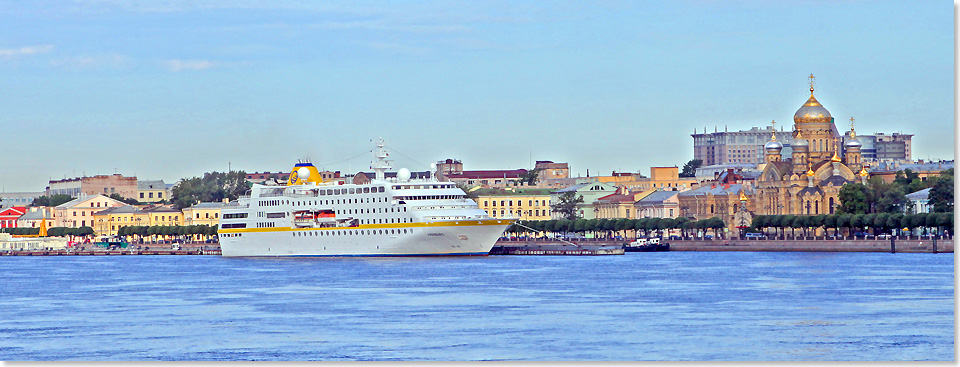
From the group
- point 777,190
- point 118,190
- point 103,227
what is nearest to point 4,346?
point 777,190

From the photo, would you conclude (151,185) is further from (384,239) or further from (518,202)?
(384,239)

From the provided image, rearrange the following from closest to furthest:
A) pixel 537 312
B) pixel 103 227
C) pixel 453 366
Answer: pixel 453 366
pixel 537 312
pixel 103 227

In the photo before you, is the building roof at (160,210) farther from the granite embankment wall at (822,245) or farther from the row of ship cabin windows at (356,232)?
the row of ship cabin windows at (356,232)

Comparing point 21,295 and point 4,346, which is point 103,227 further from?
point 4,346

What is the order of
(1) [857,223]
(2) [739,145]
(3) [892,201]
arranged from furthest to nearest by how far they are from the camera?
(2) [739,145], (3) [892,201], (1) [857,223]

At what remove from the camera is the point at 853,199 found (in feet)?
261

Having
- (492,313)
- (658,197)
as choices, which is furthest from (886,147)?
(492,313)

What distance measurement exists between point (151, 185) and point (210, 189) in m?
28.0

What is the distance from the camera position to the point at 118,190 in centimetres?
14025

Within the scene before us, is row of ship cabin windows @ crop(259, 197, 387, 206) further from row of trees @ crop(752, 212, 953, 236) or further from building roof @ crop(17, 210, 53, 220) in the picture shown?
building roof @ crop(17, 210, 53, 220)

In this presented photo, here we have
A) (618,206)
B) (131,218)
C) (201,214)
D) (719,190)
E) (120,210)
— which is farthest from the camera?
(120,210)

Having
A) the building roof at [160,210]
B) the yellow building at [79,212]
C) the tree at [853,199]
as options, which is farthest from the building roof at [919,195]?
the yellow building at [79,212]

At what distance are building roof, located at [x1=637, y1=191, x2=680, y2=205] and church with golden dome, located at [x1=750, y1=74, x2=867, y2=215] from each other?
901 cm

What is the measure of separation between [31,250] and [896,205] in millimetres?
42054
